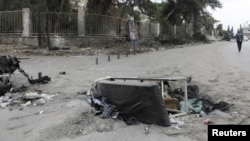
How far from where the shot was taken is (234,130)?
202 inches

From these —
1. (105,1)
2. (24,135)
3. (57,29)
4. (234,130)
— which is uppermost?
(105,1)

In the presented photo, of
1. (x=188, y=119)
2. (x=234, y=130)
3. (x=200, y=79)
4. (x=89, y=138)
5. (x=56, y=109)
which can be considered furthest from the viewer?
(x=200, y=79)

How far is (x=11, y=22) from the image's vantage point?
2659cm

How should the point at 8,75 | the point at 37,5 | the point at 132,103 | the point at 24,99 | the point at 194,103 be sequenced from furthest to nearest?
the point at 37,5 < the point at 8,75 < the point at 24,99 < the point at 194,103 < the point at 132,103

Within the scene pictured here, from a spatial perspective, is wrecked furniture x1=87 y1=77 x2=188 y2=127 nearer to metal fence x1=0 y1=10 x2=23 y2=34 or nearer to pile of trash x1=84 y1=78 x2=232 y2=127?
pile of trash x1=84 y1=78 x2=232 y2=127

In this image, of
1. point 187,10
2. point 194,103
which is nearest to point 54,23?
point 194,103

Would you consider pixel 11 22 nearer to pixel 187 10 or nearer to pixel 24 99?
pixel 24 99

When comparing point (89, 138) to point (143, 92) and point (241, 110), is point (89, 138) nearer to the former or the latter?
point (143, 92)

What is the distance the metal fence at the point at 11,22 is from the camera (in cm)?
2606

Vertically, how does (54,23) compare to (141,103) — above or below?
above

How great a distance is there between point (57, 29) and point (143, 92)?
19.9 meters

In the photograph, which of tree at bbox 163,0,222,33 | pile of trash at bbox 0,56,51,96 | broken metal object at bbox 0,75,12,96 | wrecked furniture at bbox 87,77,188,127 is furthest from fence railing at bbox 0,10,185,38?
tree at bbox 163,0,222,33

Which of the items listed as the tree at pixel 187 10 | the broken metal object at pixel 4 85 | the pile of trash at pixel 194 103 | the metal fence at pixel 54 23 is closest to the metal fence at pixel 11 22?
the metal fence at pixel 54 23

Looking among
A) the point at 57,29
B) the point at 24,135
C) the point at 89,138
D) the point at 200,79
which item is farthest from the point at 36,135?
the point at 57,29
